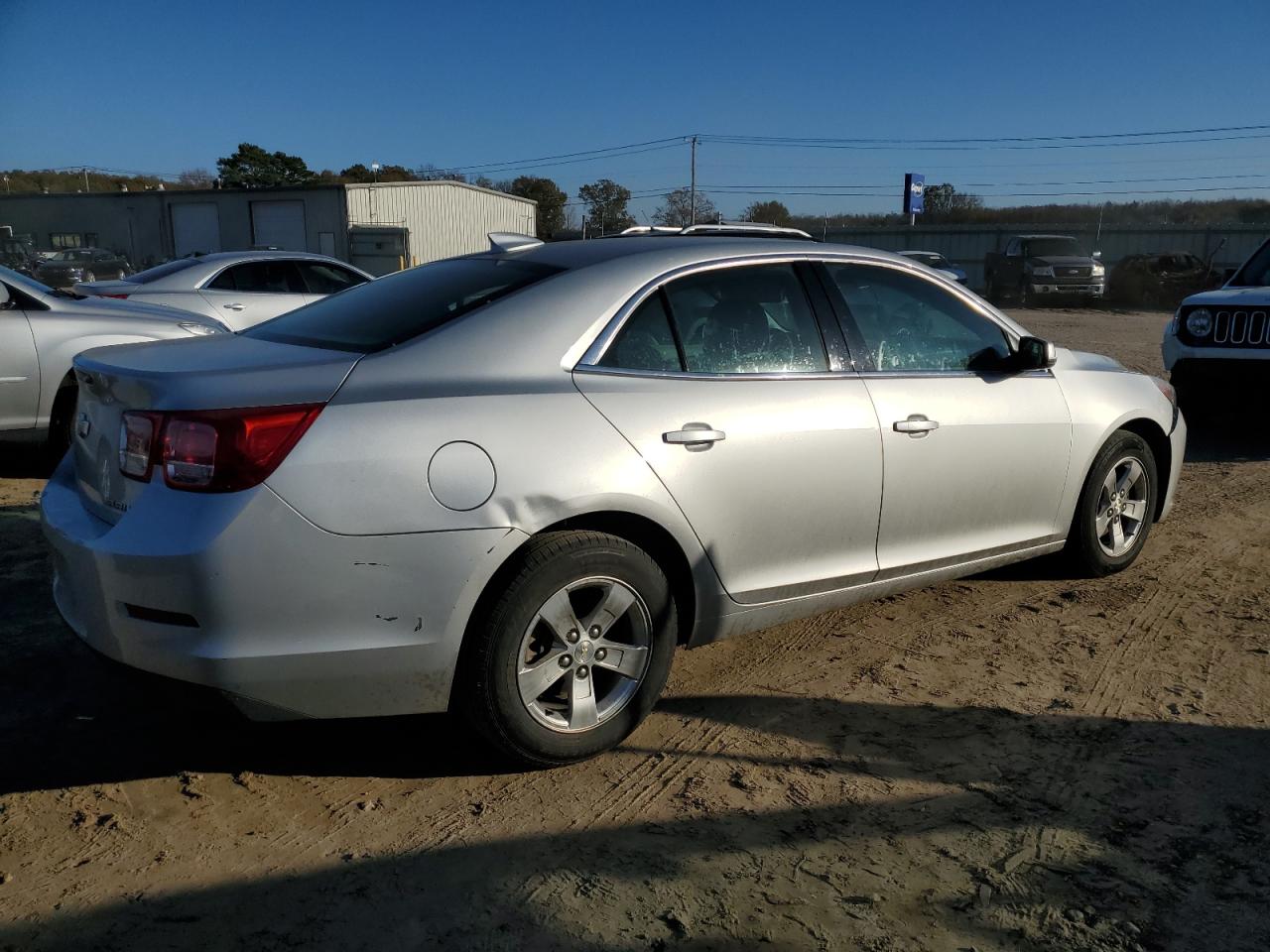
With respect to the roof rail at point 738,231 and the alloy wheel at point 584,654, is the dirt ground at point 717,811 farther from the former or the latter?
the roof rail at point 738,231

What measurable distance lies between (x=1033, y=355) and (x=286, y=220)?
39.8m

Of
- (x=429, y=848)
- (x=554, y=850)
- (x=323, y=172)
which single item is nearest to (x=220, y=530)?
(x=429, y=848)

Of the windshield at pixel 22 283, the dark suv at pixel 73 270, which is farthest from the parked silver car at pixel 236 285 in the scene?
the dark suv at pixel 73 270

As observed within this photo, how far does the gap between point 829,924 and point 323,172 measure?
86.3 m

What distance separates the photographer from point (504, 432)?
2.97 meters

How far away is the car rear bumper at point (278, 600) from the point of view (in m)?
2.68

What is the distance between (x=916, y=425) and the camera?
394 cm

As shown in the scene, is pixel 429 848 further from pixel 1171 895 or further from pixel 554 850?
pixel 1171 895

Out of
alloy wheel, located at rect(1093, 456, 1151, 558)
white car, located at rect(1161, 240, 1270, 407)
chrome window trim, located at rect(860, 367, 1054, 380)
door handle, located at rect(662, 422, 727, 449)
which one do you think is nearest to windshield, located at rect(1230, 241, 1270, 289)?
white car, located at rect(1161, 240, 1270, 407)

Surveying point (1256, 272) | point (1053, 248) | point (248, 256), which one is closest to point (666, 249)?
point (1256, 272)

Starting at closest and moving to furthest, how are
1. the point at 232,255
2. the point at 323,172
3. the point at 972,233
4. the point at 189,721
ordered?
the point at 189,721 → the point at 232,255 → the point at 972,233 → the point at 323,172

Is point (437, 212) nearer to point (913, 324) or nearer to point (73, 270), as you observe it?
point (73, 270)

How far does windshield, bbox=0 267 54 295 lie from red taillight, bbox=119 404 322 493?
5.01m

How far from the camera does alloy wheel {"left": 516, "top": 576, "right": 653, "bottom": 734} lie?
3.09 metres
